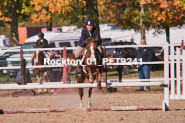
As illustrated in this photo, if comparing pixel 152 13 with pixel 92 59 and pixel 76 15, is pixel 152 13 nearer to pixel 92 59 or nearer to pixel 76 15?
pixel 76 15

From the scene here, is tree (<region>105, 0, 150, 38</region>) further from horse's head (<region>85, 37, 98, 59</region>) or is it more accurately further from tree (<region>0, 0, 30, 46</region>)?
horse's head (<region>85, 37, 98, 59</region>)

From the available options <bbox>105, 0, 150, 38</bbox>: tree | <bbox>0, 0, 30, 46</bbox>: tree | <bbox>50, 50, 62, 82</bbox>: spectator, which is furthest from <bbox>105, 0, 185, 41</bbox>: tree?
<bbox>50, 50, 62, 82</bbox>: spectator

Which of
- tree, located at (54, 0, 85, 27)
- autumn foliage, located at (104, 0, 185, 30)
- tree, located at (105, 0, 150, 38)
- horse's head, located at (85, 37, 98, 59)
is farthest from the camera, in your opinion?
tree, located at (105, 0, 150, 38)

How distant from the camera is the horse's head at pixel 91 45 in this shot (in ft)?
28.8

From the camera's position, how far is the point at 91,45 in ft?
29.1

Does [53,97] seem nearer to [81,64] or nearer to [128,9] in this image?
[81,64]

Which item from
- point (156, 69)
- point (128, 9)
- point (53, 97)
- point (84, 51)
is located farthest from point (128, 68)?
point (128, 9)

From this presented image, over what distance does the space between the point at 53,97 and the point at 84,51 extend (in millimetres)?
3875

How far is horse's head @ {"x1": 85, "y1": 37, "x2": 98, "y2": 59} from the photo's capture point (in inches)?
345

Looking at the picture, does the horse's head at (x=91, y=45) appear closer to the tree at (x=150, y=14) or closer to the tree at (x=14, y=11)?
the tree at (x=150, y=14)

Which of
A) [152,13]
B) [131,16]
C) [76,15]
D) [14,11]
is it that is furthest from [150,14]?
[14,11]

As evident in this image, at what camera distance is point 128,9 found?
28438 millimetres

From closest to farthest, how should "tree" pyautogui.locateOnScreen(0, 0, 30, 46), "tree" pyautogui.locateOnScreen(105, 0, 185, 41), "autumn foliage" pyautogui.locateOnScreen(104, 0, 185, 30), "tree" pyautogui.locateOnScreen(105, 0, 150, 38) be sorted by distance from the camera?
"autumn foliage" pyautogui.locateOnScreen(104, 0, 185, 30), "tree" pyautogui.locateOnScreen(105, 0, 185, 41), "tree" pyautogui.locateOnScreen(0, 0, 30, 46), "tree" pyautogui.locateOnScreen(105, 0, 150, 38)

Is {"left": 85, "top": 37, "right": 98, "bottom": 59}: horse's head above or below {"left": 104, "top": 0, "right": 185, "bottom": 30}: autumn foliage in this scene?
below
